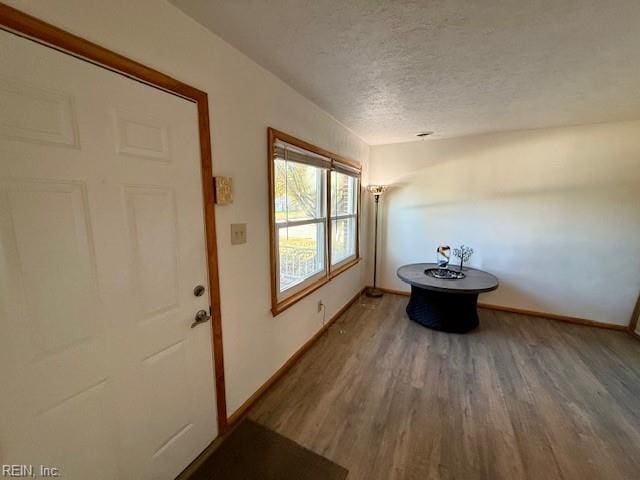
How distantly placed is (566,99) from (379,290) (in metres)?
3.08

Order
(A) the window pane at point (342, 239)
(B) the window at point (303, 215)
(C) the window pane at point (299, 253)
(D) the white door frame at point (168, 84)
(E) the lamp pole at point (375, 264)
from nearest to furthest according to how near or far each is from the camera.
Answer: (D) the white door frame at point (168, 84), (B) the window at point (303, 215), (C) the window pane at point (299, 253), (A) the window pane at point (342, 239), (E) the lamp pole at point (375, 264)

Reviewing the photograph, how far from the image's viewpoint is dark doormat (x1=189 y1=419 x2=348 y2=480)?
4.52ft

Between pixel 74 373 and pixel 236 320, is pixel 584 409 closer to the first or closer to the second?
pixel 236 320

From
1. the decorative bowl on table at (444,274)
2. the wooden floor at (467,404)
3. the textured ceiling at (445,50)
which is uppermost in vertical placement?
the textured ceiling at (445,50)

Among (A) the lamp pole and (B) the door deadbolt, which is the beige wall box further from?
(A) the lamp pole

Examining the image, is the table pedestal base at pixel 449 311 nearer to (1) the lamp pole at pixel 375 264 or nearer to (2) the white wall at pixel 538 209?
(2) the white wall at pixel 538 209

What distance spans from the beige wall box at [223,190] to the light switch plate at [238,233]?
17cm

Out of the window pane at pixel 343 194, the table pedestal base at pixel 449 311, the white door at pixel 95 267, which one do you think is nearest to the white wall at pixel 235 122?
the white door at pixel 95 267

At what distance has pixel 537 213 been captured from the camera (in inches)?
124

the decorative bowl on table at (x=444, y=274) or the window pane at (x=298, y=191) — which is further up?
the window pane at (x=298, y=191)

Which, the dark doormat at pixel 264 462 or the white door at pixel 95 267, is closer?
the white door at pixel 95 267

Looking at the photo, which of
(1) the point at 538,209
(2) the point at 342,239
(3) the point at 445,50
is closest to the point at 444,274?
(2) the point at 342,239

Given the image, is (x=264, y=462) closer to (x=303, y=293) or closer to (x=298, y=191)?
(x=303, y=293)

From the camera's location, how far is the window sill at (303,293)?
2.01m
